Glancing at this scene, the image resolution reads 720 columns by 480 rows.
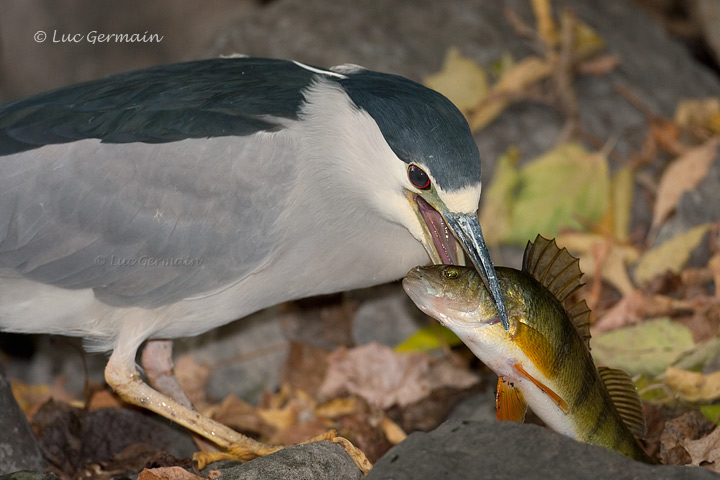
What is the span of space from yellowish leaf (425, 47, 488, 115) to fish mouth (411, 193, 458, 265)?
1.74m

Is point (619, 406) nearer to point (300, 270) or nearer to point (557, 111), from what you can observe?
point (300, 270)

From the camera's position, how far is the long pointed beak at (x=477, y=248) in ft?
7.40

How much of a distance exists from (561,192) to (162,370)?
2013 mm

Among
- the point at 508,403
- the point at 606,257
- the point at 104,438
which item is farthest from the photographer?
the point at 606,257

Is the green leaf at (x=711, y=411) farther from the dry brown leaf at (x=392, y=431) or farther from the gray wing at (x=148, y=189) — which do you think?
the gray wing at (x=148, y=189)

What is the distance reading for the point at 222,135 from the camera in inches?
110

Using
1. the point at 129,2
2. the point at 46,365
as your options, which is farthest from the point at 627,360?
the point at 129,2

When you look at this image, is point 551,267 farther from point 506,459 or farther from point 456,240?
point 506,459

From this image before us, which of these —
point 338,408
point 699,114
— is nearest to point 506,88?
point 699,114

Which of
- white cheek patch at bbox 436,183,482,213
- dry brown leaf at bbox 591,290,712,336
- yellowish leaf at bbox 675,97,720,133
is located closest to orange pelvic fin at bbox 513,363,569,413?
white cheek patch at bbox 436,183,482,213

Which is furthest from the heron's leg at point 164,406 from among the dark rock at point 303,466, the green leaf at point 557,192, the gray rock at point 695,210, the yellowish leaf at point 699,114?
the yellowish leaf at point 699,114

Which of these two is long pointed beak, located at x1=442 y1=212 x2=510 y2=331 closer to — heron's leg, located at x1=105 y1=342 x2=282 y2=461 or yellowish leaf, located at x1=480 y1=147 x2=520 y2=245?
heron's leg, located at x1=105 y1=342 x2=282 y2=461

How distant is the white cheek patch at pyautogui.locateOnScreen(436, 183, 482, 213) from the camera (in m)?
2.50

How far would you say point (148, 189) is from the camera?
9.17 ft
